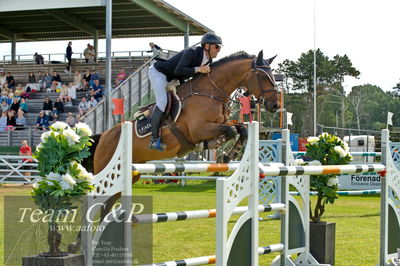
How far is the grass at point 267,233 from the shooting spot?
6711 millimetres

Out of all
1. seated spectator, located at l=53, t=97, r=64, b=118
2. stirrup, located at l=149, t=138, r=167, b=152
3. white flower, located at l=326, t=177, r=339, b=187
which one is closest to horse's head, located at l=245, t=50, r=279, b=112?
stirrup, located at l=149, t=138, r=167, b=152

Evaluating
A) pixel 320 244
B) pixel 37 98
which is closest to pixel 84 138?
pixel 320 244

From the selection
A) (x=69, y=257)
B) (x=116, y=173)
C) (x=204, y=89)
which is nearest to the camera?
A: (x=69, y=257)

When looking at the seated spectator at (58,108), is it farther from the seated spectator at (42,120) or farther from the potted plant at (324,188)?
the potted plant at (324,188)

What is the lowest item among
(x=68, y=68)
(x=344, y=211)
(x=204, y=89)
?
(x=344, y=211)

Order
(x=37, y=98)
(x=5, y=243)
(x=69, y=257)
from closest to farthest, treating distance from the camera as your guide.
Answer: (x=69, y=257), (x=5, y=243), (x=37, y=98)

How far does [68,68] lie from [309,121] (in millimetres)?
24432

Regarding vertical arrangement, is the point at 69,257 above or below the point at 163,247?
above

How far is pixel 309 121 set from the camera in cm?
4556

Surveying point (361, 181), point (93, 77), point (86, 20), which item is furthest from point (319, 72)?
point (361, 181)

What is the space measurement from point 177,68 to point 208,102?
1.63ft

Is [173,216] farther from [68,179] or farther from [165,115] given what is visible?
[165,115]

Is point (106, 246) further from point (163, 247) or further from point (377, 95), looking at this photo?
point (377, 95)

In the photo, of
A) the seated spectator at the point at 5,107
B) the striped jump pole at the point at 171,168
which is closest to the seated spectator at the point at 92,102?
the seated spectator at the point at 5,107
